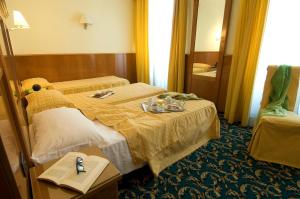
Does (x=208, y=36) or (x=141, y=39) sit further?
(x=141, y=39)

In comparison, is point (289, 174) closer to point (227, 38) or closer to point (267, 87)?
point (267, 87)

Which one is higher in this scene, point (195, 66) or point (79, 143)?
point (195, 66)

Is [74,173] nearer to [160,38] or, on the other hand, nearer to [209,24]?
[209,24]

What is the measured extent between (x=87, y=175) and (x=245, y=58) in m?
2.83

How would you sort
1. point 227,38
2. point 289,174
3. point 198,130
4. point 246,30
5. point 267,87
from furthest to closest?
point 227,38 < point 246,30 < point 267,87 < point 198,130 < point 289,174

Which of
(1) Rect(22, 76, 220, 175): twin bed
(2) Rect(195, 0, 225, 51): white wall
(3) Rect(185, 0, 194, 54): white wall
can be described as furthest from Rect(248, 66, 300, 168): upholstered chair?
(3) Rect(185, 0, 194, 54): white wall

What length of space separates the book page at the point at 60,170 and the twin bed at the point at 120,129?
227 mm

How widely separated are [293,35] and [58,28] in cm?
400

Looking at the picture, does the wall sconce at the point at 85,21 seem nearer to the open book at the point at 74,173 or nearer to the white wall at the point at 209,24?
the white wall at the point at 209,24

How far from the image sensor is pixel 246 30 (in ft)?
8.81

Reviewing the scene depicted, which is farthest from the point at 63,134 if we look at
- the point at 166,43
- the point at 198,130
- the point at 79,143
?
the point at 166,43

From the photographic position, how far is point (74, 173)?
2.97ft

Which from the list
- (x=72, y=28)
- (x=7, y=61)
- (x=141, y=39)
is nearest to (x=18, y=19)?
(x=72, y=28)

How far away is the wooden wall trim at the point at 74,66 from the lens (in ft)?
10.8
